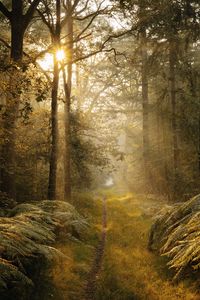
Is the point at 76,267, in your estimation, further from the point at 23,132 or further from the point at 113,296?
the point at 23,132

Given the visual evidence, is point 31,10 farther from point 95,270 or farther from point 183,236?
point 183,236

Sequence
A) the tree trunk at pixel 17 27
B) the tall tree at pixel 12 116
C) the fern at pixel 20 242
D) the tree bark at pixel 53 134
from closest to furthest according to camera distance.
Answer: the fern at pixel 20 242, the tall tree at pixel 12 116, the tree trunk at pixel 17 27, the tree bark at pixel 53 134

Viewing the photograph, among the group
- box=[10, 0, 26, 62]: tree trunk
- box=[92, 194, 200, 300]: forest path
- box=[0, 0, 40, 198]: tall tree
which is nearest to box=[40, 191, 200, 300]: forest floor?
box=[92, 194, 200, 300]: forest path

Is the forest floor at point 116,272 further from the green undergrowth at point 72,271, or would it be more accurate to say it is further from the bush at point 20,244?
the bush at point 20,244

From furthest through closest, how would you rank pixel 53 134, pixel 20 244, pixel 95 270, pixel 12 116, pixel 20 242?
pixel 53 134 → pixel 12 116 → pixel 95 270 → pixel 20 242 → pixel 20 244

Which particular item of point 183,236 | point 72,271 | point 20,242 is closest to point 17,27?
point 72,271

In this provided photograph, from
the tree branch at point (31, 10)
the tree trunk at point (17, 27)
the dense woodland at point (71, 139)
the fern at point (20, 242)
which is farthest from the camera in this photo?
the tree branch at point (31, 10)

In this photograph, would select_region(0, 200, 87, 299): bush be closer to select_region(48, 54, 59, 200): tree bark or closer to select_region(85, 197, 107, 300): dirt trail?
select_region(85, 197, 107, 300): dirt trail

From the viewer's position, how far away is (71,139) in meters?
22.3

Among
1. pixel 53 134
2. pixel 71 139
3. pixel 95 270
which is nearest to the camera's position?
pixel 95 270

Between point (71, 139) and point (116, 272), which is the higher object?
point (71, 139)

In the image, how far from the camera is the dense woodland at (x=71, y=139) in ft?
27.4

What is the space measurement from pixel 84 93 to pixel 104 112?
509cm

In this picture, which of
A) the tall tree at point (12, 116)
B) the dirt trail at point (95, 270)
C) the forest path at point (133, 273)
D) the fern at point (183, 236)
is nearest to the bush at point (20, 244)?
the dirt trail at point (95, 270)
